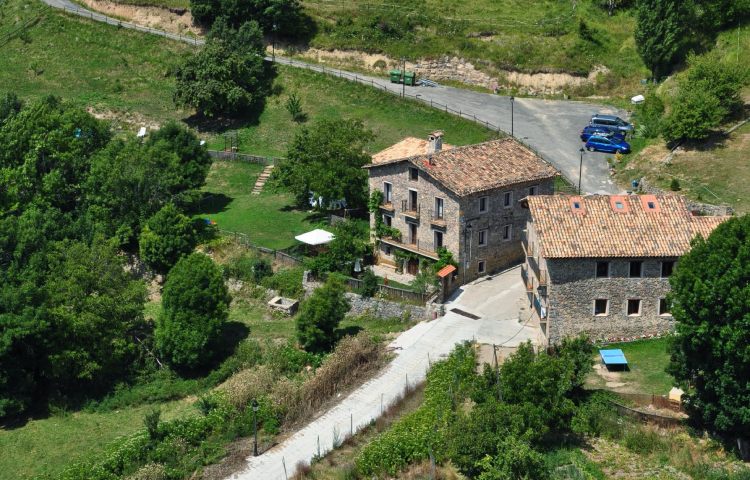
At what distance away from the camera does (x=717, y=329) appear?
51.6 m

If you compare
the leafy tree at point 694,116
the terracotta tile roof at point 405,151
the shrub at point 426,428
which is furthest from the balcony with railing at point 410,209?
the leafy tree at point 694,116

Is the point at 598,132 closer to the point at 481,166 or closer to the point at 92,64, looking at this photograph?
the point at 481,166

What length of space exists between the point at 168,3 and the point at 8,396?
2661 inches

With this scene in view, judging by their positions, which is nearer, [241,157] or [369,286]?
[369,286]

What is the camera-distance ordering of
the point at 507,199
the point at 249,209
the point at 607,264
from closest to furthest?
1. the point at 607,264
2. the point at 507,199
3. the point at 249,209

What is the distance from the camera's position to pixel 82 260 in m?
69.9

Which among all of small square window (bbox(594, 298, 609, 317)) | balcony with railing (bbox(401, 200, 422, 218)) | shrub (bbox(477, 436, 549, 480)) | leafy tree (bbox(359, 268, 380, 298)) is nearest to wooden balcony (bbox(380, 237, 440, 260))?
balcony with railing (bbox(401, 200, 422, 218))

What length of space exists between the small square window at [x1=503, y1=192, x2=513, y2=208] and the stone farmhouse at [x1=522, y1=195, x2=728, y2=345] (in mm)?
8138

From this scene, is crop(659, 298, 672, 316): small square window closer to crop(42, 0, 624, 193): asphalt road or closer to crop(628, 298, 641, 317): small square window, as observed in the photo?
crop(628, 298, 641, 317): small square window

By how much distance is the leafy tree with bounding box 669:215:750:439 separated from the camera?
168 ft

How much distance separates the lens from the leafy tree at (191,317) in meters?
65.0

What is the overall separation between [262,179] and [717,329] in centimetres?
4857

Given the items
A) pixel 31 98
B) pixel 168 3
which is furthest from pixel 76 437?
pixel 168 3

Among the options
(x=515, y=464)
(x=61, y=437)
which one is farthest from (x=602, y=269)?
(x=61, y=437)
